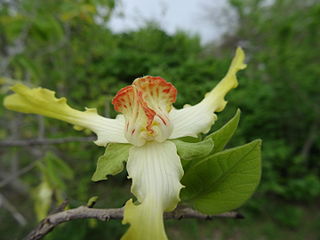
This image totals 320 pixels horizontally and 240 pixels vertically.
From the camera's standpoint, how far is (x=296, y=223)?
2.56m

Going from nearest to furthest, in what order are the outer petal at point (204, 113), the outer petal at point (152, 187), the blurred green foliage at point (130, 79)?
the outer petal at point (152, 187) → the outer petal at point (204, 113) → the blurred green foliage at point (130, 79)

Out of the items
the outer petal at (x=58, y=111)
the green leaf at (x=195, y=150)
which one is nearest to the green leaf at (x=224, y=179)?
the green leaf at (x=195, y=150)

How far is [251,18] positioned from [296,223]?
2.18 metres

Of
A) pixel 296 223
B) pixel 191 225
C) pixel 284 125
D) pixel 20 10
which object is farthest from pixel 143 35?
pixel 296 223

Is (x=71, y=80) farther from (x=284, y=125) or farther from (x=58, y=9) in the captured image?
(x=284, y=125)

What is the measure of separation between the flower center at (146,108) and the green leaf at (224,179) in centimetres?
9

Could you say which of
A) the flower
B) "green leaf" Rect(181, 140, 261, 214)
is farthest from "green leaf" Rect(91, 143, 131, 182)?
"green leaf" Rect(181, 140, 261, 214)

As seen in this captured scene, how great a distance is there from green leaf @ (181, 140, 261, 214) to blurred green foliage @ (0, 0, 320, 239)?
1078 mm

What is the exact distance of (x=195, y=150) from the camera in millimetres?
419

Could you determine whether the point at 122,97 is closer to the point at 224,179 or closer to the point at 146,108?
the point at 146,108

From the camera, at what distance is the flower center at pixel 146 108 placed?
45 cm

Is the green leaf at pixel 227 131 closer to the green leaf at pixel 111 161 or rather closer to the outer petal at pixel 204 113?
the outer petal at pixel 204 113

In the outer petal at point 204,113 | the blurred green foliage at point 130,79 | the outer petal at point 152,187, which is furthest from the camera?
the blurred green foliage at point 130,79

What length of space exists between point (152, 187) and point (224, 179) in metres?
0.13
